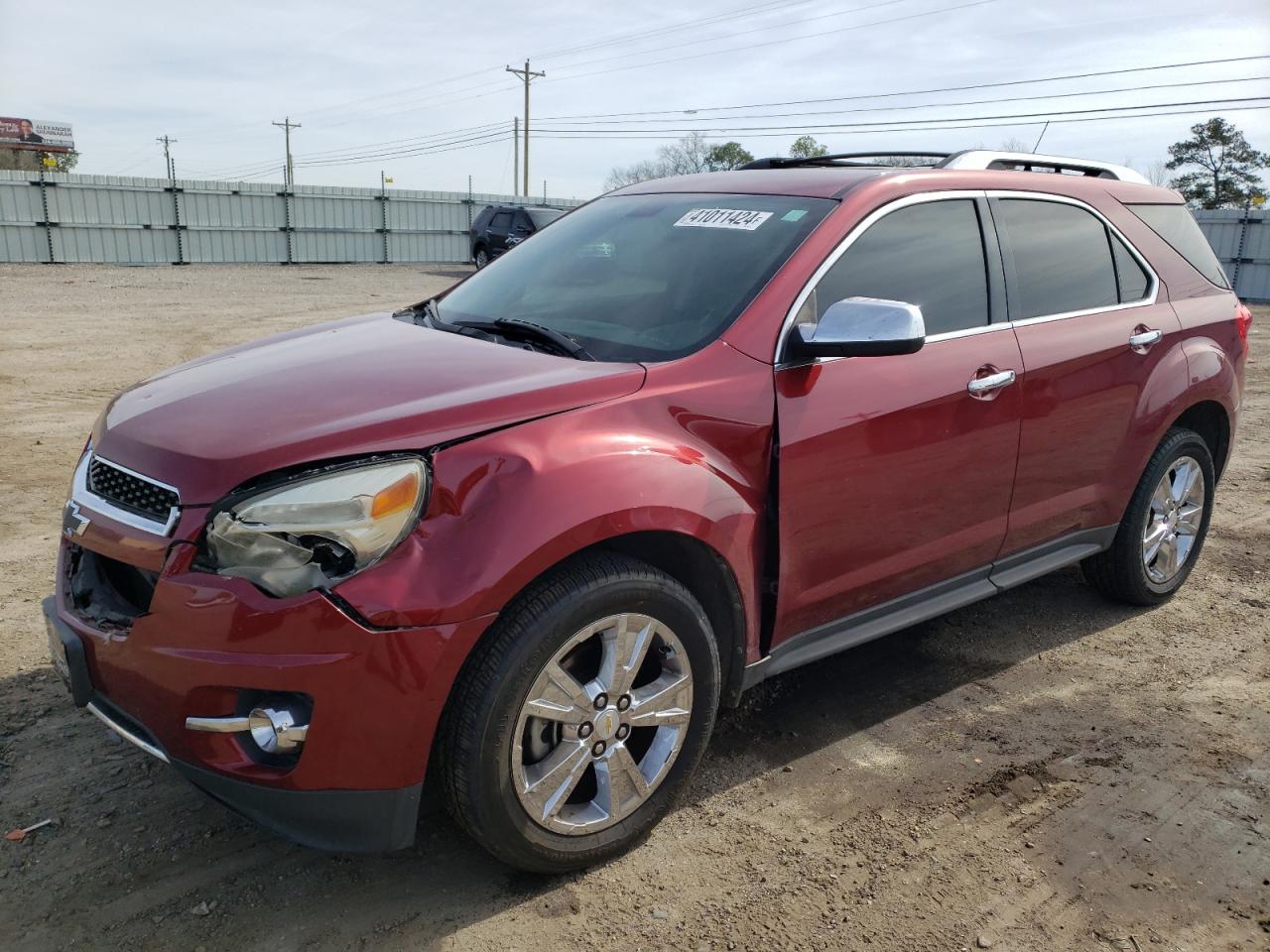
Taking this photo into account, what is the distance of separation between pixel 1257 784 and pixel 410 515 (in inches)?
109

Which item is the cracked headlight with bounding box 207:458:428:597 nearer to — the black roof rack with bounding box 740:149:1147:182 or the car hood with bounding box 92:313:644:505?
the car hood with bounding box 92:313:644:505

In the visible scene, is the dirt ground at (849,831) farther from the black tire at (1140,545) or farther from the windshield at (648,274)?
the windshield at (648,274)

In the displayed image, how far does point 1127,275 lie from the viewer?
4211 millimetres

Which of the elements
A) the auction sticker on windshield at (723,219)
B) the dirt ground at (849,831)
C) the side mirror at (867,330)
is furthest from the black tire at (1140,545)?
the auction sticker on windshield at (723,219)

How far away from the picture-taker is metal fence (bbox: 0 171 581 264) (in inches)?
1025

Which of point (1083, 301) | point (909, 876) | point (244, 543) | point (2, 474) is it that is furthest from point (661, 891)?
point (2, 474)

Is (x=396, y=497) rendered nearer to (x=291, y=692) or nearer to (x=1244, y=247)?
(x=291, y=692)

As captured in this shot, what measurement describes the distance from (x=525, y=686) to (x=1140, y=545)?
3.18 m

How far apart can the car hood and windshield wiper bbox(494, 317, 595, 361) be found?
9 cm

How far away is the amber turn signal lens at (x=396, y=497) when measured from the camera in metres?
2.28

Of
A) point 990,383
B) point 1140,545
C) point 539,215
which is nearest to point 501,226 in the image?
point 539,215

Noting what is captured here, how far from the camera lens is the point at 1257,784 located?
325 centimetres

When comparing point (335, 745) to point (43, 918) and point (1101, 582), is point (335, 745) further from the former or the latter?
point (1101, 582)

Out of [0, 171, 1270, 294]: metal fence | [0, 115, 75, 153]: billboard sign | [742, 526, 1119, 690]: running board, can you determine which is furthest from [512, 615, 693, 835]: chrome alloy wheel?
Answer: [0, 115, 75, 153]: billboard sign
